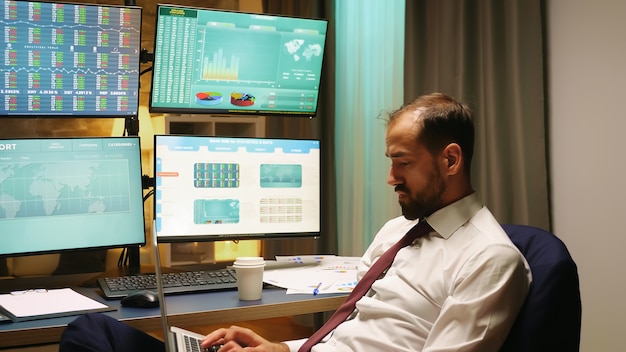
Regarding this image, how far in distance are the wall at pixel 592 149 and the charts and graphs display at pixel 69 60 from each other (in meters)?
1.44

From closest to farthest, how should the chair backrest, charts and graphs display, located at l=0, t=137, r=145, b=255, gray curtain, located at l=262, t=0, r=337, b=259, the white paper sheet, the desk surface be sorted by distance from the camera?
the chair backrest < the desk surface < the white paper sheet < charts and graphs display, located at l=0, t=137, r=145, b=255 < gray curtain, located at l=262, t=0, r=337, b=259

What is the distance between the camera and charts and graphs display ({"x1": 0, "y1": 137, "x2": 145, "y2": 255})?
1888 millimetres

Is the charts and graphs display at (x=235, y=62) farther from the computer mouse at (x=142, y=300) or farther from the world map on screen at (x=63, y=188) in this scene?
the computer mouse at (x=142, y=300)

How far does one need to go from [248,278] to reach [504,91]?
1.15 metres

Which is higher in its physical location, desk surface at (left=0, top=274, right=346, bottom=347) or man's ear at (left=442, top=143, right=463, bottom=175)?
man's ear at (left=442, top=143, right=463, bottom=175)

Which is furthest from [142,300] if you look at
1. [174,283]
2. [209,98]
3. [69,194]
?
[209,98]

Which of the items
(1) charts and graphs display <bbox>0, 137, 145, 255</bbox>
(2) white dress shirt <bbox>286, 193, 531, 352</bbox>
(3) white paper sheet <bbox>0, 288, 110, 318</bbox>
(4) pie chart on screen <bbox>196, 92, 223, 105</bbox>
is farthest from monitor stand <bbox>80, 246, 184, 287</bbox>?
(2) white dress shirt <bbox>286, 193, 531, 352</bbox>

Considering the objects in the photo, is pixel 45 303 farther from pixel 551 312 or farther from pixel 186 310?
pixel 551 312

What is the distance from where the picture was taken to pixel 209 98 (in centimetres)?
229

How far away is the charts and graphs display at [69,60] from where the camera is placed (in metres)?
2.00

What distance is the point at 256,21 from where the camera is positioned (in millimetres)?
2271

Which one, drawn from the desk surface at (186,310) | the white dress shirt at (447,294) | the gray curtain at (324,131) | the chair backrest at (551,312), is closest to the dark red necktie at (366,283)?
the white dress shirt at (447,294)

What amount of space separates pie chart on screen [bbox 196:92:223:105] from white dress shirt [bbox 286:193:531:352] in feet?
3.23

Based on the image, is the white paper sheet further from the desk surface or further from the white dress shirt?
the white dress shirt
